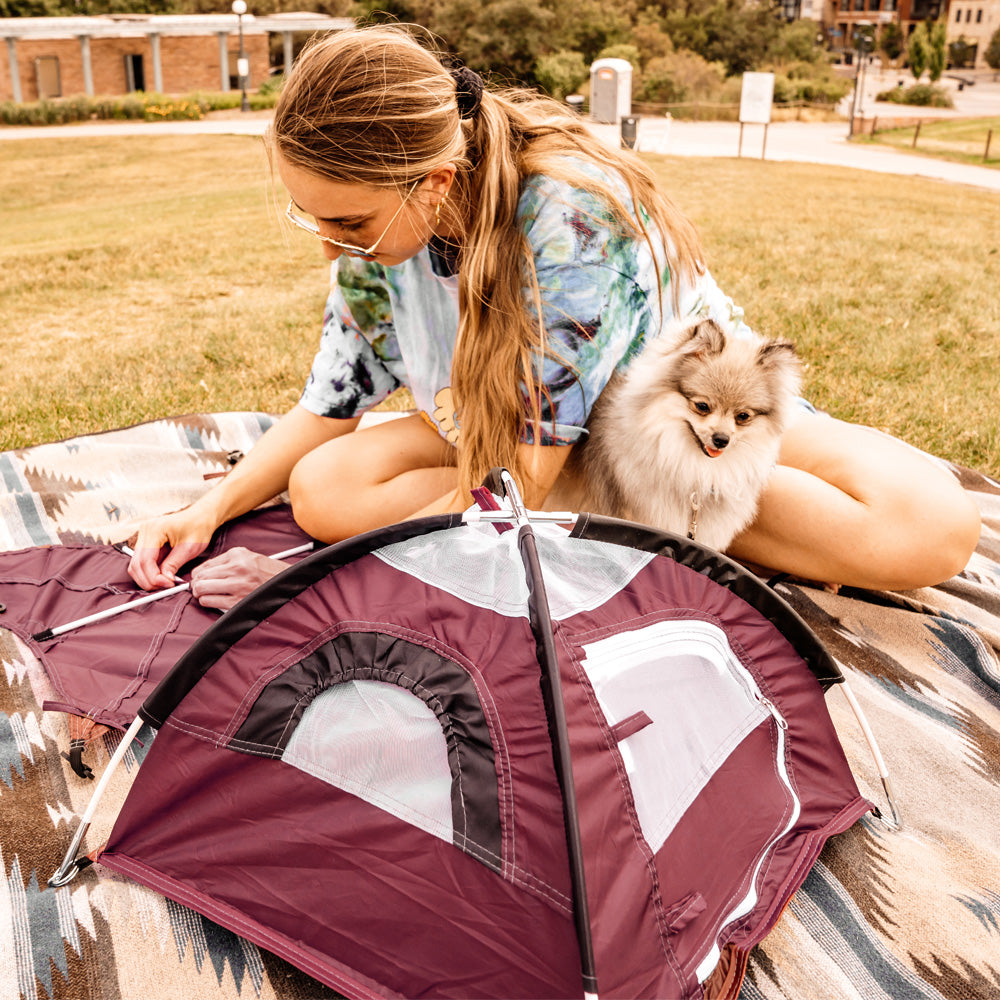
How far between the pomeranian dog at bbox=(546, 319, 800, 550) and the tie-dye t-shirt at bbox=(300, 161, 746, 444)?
107 mm

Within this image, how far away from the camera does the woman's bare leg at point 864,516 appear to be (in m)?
2.09

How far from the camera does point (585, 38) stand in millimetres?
30062

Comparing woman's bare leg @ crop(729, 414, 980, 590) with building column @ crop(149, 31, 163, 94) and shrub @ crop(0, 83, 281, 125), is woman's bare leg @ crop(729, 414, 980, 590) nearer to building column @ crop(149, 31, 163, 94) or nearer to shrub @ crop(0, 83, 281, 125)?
shrub @ crop(0, 83, 281, 125)

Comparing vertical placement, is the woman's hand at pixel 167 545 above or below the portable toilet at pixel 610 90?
below

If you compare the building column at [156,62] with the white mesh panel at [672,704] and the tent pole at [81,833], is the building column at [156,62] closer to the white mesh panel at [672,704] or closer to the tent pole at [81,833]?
the tent pole at [81,833]

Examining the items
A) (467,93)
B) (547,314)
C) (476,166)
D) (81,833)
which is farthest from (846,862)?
(467,93)

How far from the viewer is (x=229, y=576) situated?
2072 mm

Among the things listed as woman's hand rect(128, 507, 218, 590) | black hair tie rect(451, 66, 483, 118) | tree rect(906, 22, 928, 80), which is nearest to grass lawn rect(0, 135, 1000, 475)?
black hair tie rect(451, 66, 483, 118)

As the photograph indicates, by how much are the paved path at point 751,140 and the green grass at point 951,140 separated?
703 mm

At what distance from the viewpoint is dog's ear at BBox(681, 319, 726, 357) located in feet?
6.22

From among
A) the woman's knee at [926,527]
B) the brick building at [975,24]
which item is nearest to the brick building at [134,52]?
the woman's knee at [926,527]

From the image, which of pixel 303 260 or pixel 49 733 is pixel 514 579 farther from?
pixel 303 260

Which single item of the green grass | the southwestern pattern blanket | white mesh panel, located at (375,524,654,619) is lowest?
the southwestern pattern blanket

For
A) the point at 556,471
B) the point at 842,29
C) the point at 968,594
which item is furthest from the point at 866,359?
the point at 842,29
